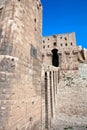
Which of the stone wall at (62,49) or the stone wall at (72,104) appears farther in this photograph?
the stone wall at (62,49)

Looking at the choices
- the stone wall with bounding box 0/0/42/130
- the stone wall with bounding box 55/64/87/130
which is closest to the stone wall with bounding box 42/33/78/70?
the stone wall with bounding box 55/64/87/130

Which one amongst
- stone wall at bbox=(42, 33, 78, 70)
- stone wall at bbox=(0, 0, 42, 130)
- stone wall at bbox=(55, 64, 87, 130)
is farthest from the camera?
stone wall at bbox=(42, 33, 78, 70)

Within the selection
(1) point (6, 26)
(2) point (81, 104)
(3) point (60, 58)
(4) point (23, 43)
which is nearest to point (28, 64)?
(4) point (23, 43)

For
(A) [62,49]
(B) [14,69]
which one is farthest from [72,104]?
(A) [62,49]

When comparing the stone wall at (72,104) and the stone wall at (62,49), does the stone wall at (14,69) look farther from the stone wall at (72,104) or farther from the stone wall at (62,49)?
the stone wall at (62,49)

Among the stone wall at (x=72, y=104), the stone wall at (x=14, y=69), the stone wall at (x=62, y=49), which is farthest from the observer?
the stone wall at (x=62, y=49)

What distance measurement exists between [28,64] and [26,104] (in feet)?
7.06

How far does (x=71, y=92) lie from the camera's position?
1631 centimetres

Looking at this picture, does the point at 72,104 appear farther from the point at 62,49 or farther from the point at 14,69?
the point at 62,49

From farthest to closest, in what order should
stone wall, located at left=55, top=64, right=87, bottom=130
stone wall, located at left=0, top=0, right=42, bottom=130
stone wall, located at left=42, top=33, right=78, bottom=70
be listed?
stone wall, located at left=42, top=33, right=78, bottom=70
stone wall, located at left=55, top=64, right=87, bottom=130
stone wall, located at left=0, top=0, right=42, bottom=130

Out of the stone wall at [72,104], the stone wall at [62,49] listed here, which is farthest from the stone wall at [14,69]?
the stone wall at [62,49]

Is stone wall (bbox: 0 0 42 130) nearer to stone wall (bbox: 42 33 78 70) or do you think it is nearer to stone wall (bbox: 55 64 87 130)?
stone wall (bbox: 55 64 87 130)

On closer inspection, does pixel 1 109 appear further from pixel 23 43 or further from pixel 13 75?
pixel 23 43

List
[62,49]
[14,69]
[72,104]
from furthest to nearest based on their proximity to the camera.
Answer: [62,49]
[72,104]
[14,69]
